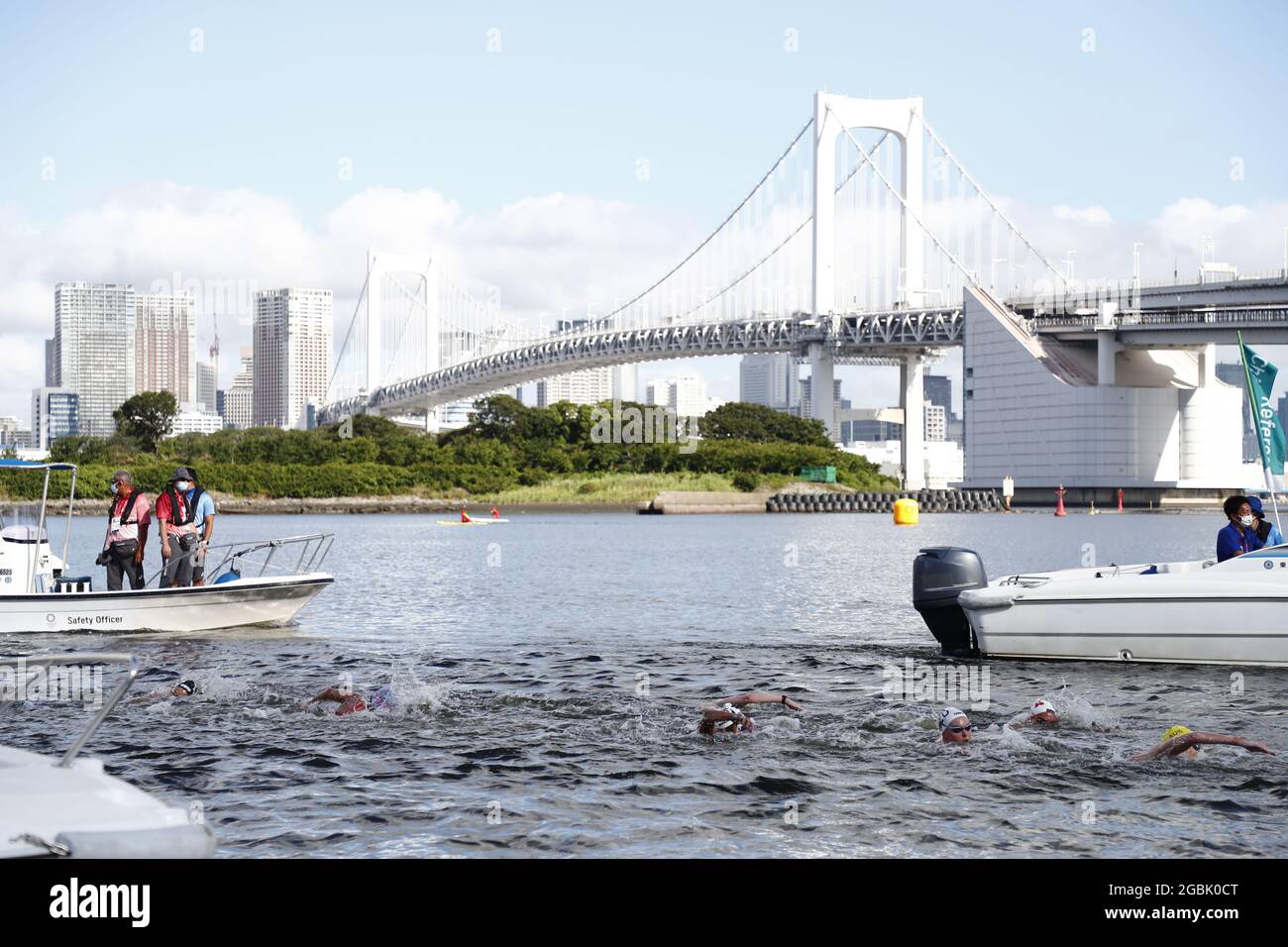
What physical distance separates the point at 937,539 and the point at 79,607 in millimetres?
30152

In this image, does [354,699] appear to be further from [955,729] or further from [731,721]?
[955,729]

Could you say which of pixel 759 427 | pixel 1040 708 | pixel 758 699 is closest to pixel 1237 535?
pixel 1040 708

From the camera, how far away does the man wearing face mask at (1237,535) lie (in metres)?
12.5

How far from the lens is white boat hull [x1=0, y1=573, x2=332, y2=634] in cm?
1439

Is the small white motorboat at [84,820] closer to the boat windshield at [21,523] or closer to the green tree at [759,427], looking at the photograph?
the boat windshield at [21,523]

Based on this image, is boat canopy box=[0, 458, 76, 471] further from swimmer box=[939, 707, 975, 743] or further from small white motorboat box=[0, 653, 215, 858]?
small white motorboat box=[0, 653, 215, 858]

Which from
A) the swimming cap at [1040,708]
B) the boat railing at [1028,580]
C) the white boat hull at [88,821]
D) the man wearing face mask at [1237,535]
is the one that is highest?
the man wearing face mask at [1237,535]

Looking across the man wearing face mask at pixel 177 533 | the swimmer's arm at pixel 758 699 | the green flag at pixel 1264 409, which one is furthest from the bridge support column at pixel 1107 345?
the swimmer's arm at pixel 758 699

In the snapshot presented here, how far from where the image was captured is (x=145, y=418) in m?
87.6

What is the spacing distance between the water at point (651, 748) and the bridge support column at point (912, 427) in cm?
5941

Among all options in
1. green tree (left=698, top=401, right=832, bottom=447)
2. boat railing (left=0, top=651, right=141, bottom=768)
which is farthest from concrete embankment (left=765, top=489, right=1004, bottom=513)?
boat railing (left=0, top=651, right=141, bottom=768)

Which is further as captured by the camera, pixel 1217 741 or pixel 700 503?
pixel 700 503

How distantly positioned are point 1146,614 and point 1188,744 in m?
3.62
